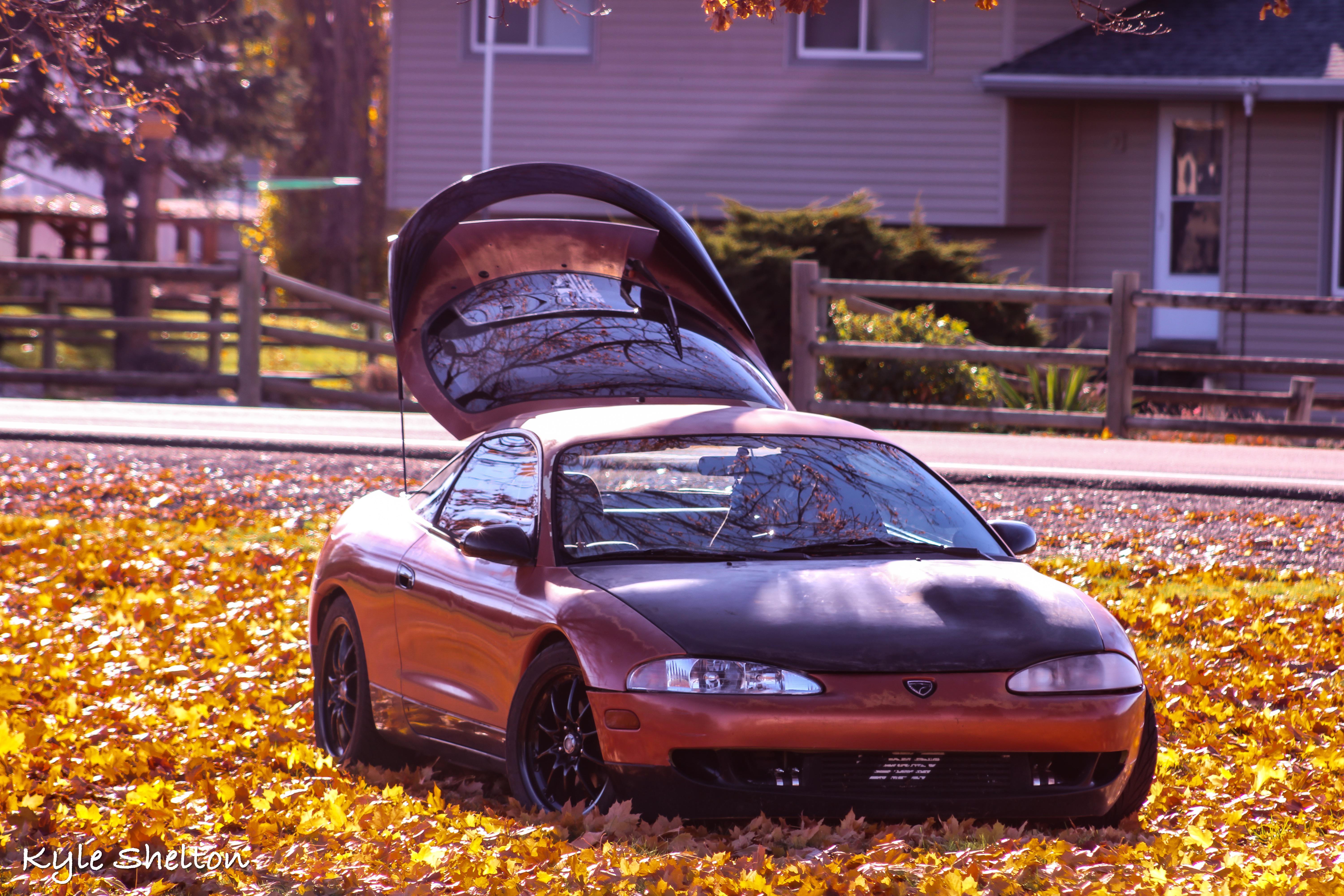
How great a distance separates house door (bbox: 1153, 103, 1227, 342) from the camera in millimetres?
23047

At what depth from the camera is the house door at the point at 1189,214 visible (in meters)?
23.0

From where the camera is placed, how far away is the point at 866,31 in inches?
942

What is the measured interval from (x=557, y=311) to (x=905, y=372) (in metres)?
9.60

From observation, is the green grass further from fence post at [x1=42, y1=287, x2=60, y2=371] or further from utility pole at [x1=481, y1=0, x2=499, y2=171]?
utility pole at [x1=481, y1=0, x2=499, y2=171]

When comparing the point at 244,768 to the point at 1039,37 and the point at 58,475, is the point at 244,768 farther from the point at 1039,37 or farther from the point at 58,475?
the point at 1039,37

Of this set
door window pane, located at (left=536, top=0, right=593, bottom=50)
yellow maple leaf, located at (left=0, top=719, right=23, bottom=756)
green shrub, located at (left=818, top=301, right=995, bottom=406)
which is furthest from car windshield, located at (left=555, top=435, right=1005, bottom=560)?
door window pane, located at (left=536, top=0, right=593, bottom=50)

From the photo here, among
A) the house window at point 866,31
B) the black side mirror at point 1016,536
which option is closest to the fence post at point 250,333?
the house window at point 866,31

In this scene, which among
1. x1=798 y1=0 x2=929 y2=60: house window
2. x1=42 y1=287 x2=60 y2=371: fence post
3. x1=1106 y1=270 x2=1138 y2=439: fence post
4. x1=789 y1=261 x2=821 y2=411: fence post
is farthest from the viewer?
x1=798 y1=0 x2=929 y2=60: house window

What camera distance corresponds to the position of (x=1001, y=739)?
4.88 metres

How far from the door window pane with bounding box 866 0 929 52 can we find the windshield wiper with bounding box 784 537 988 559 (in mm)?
19121

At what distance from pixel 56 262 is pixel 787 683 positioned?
17013mm

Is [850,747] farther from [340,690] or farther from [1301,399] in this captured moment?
[1301,399]

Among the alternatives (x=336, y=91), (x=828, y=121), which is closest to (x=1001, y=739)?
(x=828, y=121)

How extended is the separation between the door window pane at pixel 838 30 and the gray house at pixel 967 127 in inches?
1.3
